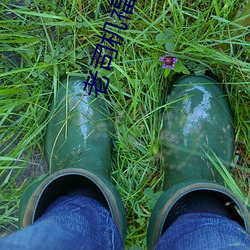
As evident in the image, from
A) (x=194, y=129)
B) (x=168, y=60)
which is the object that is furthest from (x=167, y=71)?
(x=194, y=129)

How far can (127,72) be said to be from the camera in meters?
1.35

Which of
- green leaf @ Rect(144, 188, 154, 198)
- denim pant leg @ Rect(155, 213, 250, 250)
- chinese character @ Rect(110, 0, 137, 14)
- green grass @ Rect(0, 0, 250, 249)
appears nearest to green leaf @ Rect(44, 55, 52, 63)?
green grass @ Rect(0, 0, 250, 249)

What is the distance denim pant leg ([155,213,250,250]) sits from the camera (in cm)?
91

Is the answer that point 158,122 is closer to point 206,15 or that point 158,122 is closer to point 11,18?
point 206,15

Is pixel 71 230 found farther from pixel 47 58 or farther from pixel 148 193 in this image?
pixel 47 58

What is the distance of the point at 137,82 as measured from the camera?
4.32 ft

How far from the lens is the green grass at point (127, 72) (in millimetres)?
1313

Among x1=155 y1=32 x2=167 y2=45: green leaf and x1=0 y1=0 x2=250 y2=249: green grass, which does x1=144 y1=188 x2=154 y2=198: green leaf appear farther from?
x1=155 y1=32 x2=167 y2=45: green leaf

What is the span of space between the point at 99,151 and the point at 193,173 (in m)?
0.30

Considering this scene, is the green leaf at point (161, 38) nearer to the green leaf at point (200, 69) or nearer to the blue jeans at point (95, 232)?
the green leaf at point (200, 69)

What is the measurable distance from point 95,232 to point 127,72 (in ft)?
1.86

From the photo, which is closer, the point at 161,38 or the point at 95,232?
the point at 95,232


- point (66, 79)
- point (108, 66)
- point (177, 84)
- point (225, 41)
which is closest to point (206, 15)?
point (225, 41)

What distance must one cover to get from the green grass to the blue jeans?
0.92 feet
